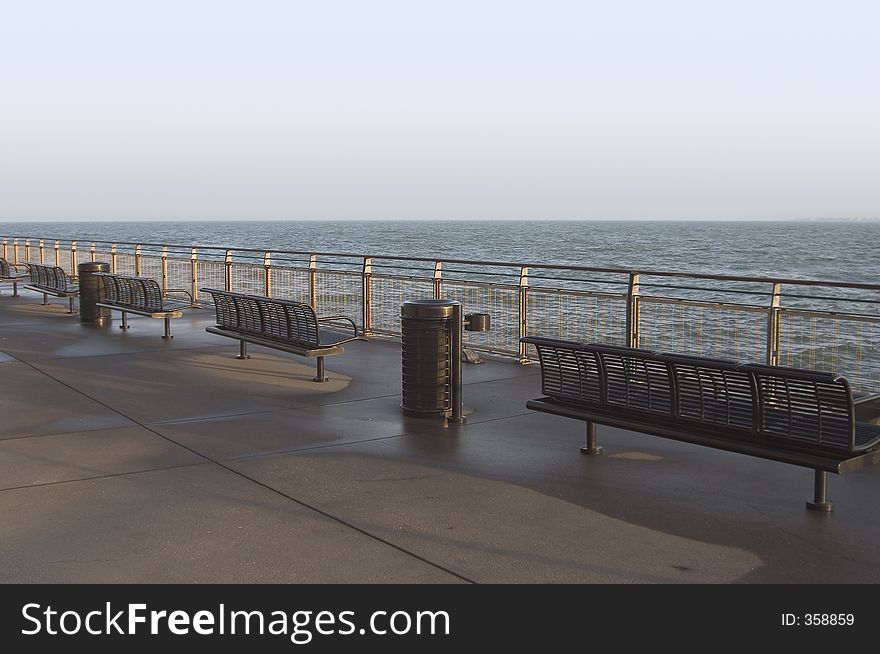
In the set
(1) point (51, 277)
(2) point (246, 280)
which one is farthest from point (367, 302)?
(1) point (51, 277)

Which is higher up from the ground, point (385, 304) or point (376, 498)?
point (385, 304)

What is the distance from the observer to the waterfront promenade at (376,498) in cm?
508

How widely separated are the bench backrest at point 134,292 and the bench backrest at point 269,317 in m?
2.42

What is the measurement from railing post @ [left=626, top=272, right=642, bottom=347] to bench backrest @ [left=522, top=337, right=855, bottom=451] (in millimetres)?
4055

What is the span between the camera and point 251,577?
4891 mm

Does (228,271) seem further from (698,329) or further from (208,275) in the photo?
(698,329)

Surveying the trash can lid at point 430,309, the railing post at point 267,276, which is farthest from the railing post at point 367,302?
the trash can lid at point 430,309

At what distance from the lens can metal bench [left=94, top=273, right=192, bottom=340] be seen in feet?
46.5

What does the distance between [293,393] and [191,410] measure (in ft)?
4.17

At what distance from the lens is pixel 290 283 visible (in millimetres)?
17547

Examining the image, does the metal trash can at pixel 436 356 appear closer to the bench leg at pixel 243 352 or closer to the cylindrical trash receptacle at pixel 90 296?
the bench leg at pixel 243 352

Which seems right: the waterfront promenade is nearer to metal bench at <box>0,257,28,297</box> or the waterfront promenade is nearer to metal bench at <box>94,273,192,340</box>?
metal bench at <box>94,273,192,340</box>

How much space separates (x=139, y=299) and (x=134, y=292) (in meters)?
0.14

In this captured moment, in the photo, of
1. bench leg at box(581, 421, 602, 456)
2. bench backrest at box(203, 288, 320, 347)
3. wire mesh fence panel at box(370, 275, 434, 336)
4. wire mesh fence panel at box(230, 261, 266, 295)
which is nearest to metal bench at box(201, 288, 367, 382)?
bench backrest at box(203, 288, 320, 347)
